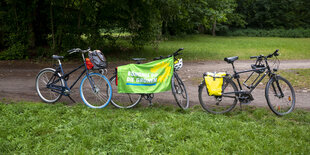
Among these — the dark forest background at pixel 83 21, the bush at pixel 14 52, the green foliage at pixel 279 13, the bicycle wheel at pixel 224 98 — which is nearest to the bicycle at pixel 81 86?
the bicycle wheel at pixel 224 98

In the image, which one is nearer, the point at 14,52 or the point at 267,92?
the point at 267,92

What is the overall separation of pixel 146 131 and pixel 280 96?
2946 mm

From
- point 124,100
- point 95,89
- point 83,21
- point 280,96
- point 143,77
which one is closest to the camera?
point 280,96

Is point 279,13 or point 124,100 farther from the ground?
Result: point 279,13

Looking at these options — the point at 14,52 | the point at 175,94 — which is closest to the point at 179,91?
the point at 175,94

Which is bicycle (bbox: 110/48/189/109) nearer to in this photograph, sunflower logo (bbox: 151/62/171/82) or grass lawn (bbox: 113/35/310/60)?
sunflower logo (bbox: 151/62/171/82)

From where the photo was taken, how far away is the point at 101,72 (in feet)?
19.9

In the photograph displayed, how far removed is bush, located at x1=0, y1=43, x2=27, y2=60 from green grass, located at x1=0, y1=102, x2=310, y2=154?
9206 mm

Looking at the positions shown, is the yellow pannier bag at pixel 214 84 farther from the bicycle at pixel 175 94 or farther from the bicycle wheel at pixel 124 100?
the bicycle wheel at pixel 124 100

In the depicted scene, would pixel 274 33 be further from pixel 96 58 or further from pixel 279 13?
pixel 96 58

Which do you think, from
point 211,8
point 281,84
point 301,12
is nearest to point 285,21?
point 301,12

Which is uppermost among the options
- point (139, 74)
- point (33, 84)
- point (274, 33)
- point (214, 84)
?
point (274, 33)

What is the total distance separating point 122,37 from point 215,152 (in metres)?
12.7

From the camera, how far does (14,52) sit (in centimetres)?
1411
